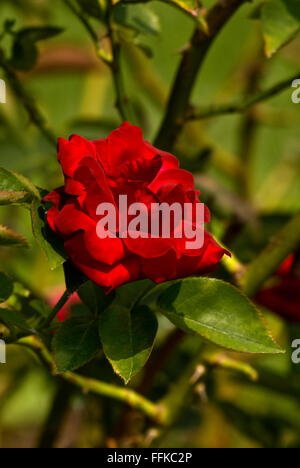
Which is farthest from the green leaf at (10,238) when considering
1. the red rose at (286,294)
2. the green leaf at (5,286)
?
the red rose at (286,294)

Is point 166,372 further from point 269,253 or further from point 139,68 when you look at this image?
point 139,68

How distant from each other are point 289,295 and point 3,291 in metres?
0.32

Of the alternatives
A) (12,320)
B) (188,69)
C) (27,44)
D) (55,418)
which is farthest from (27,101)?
(55,418)

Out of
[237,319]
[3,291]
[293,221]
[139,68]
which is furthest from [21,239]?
[139,68]

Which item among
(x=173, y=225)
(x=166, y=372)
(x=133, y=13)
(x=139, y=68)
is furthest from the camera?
(x=139, y=68)

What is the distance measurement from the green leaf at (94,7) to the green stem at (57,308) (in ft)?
0.81

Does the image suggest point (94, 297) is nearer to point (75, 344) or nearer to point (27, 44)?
→ point (75, 344)

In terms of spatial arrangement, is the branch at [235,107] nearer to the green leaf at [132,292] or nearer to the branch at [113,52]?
the branch at [113,52]

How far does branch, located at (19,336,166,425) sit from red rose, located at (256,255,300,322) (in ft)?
0.50

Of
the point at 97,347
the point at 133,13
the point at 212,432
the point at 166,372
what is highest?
the point at 133,13

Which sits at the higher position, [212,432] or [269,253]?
[269,253]

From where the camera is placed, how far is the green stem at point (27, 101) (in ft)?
1.85

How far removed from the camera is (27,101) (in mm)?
595

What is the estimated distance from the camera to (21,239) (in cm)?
44
